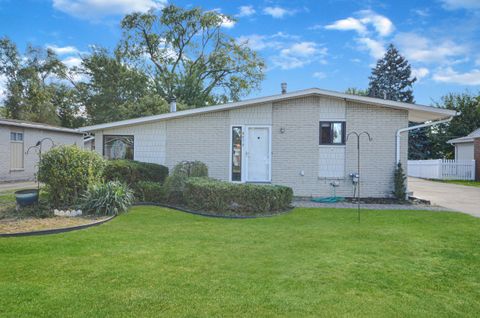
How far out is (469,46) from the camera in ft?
67.7

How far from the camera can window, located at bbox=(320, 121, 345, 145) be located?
36.7 feet

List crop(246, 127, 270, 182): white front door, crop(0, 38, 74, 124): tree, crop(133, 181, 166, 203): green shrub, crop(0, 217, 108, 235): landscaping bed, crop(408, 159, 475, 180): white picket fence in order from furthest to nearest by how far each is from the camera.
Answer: crop(0, 38, 74, 124): tree → crop(408, 159, 475, 180): white picket fence → crop(246, 127, 270, 182): white front door → crop(133, 181, 166, 203): green shrub → crop(0, 217, 108, 235): landscaping bed

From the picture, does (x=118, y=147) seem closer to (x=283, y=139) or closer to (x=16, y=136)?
(x=283, y=139)

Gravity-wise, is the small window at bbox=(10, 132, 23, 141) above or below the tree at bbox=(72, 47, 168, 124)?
below

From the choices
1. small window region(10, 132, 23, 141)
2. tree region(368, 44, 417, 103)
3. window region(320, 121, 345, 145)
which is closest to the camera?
window region(320, 121, 345, 145)

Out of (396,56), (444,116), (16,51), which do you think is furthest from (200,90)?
(444,116)

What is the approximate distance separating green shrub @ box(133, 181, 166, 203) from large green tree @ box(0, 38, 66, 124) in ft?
79.7

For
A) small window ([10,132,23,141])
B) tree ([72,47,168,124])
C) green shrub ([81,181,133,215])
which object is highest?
tree ([72,47,168,124])

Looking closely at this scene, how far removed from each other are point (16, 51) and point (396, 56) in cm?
3761

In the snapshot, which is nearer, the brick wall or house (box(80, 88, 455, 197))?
house (box(80, 88, 455, 197))

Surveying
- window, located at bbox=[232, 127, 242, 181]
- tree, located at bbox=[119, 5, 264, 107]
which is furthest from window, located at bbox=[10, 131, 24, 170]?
tree, located at bbox=[119, 5, 264, 107]

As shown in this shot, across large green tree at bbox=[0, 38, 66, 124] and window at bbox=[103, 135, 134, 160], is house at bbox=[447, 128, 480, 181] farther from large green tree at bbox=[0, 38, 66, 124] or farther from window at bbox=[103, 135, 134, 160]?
large green tree at bbox=[0, 38, 66, 124]

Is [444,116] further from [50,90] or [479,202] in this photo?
[50,90]

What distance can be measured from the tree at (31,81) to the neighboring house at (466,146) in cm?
3343
